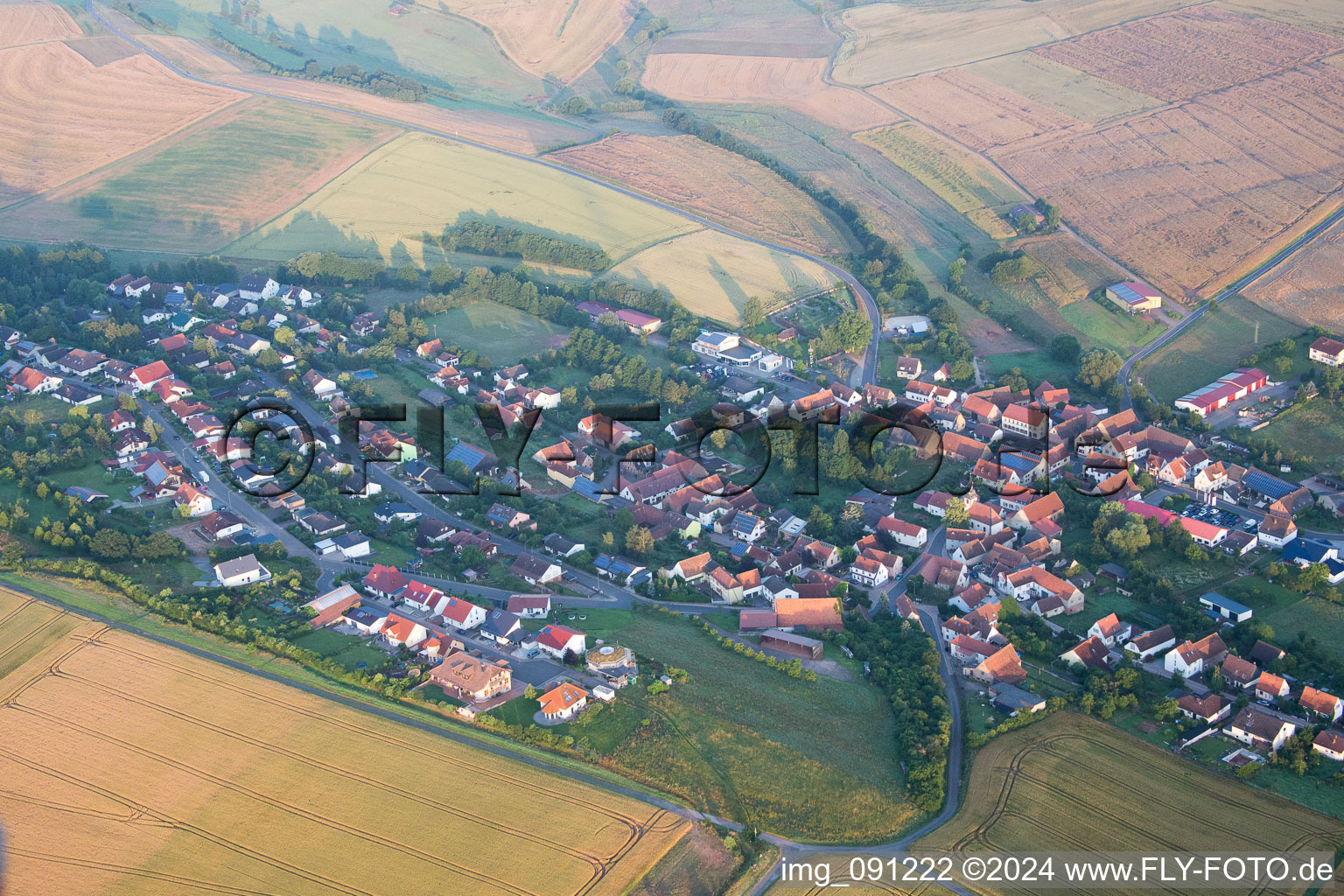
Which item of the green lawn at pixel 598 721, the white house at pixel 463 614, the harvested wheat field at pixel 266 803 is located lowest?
the white house at pixel 463 614

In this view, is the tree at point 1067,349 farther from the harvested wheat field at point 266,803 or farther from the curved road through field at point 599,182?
the harvested wheat field at point 266,803

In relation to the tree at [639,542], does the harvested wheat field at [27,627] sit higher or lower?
higher

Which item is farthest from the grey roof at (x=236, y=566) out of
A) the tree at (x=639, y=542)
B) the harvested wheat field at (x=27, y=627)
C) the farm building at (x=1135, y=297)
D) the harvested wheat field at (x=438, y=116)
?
the harvested wheat field at (x=438, y=116)

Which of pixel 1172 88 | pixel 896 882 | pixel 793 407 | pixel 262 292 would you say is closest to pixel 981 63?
pixel 1172 88

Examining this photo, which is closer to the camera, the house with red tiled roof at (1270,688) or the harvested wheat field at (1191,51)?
the house with red tiled roof at (1270,688)

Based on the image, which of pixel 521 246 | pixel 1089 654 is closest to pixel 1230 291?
pixel 1089 654

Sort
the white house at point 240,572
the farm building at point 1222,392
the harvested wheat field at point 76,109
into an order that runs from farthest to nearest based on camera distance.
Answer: the harvested wheat field at point 76,109
the farm building at point 1222,392
the white house at point 240,572

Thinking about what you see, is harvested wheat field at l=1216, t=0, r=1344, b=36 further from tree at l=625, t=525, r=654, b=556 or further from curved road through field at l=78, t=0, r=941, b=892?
tree at l=625, t=525, r=654, b=556
